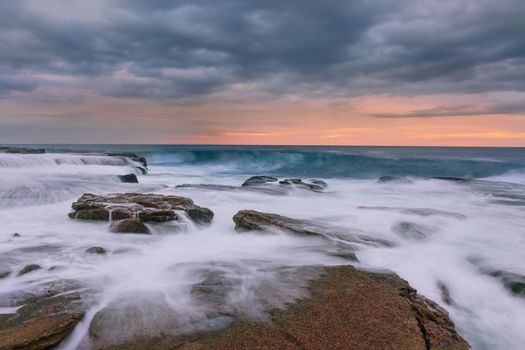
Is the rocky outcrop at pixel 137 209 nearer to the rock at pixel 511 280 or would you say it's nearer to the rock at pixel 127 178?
the rock at pixel 511 280

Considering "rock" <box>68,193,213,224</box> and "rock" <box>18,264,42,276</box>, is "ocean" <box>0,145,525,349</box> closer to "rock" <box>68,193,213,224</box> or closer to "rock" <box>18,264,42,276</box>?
"rock" <box>18,264,42,276</box>

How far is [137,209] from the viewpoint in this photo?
7.55 metres

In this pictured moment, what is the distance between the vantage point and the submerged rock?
23.7 ft

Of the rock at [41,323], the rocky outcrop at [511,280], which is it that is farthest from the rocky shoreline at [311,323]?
the rocky outcrop at [511,280]

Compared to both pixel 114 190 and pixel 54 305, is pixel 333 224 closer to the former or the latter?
pixel 54 305

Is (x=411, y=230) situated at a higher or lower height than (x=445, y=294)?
higher

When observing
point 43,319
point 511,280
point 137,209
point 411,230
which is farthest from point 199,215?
point 511,280

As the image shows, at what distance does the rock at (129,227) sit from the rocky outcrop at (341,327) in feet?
12.6

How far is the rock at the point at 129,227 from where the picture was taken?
21.7 feet

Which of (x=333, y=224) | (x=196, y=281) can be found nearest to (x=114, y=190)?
(x=333, y=224)

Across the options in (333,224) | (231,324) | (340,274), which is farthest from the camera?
(333,224)

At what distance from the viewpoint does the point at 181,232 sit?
7.02 meters

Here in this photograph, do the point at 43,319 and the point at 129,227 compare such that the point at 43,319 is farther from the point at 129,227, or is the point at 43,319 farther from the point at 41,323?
the point at 129,227

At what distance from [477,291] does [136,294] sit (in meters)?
4.11
